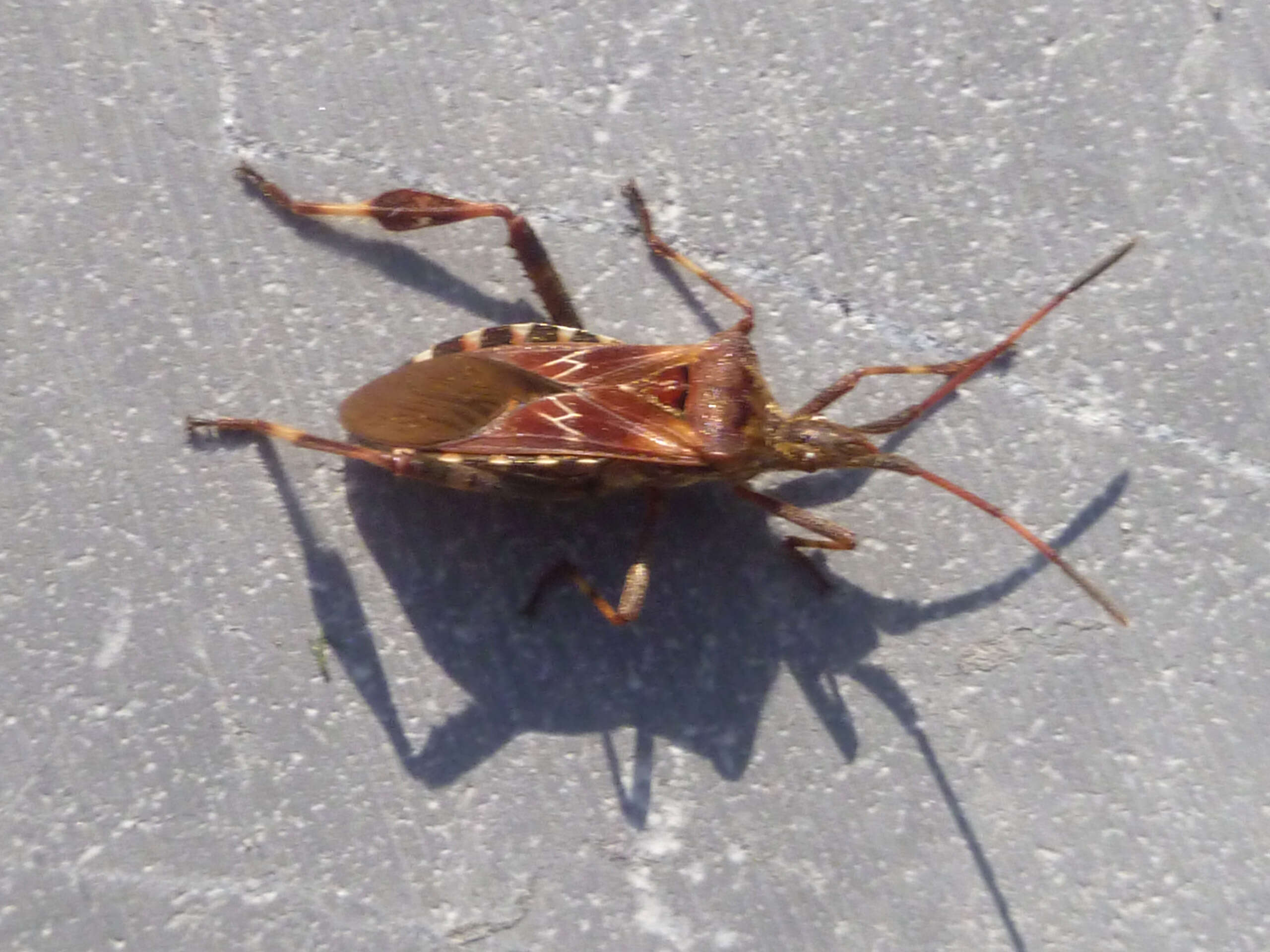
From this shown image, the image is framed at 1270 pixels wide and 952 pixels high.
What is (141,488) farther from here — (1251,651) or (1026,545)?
(1251,651)

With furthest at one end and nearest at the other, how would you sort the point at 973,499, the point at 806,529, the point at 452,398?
the point at 806,529, the point at 973,499, the point at 452,398

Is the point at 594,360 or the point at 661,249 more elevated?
the point at 661,249

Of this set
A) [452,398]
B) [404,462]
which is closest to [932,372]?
[452,398]

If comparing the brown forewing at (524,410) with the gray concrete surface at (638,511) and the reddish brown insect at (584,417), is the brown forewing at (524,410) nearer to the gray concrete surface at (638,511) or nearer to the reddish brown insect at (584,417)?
the reddish brown insect at (584,417)

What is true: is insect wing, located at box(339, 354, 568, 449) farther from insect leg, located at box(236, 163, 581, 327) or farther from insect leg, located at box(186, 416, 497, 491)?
insect leg, located at box(236, 163, 581, 327)

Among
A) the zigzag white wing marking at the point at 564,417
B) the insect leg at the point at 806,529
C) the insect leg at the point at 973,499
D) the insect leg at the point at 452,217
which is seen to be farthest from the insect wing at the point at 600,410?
the insect leg at the point at 973,499

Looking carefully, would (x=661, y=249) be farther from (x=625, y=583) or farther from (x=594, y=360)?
(x=625, y=583)

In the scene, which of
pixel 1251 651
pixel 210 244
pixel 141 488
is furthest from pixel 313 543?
pixel 1251 651
